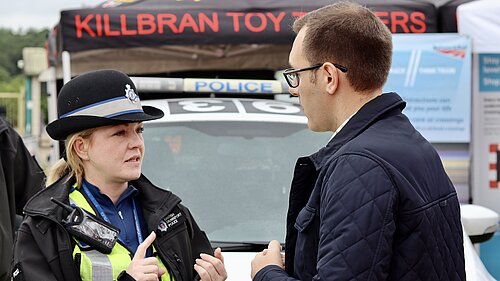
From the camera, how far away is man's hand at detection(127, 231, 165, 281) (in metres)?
2.65

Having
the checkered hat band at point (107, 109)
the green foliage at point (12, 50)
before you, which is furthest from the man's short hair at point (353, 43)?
the green foliage at point (12, 50)

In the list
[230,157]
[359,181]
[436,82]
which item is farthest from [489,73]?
[359,181]

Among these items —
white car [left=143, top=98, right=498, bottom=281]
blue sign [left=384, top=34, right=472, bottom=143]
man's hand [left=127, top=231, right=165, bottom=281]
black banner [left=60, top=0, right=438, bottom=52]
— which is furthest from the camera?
blue sign [left=384, top=34, right=472, bottom=143]

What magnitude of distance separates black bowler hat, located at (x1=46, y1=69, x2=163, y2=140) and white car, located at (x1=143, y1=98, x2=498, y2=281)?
1.14m

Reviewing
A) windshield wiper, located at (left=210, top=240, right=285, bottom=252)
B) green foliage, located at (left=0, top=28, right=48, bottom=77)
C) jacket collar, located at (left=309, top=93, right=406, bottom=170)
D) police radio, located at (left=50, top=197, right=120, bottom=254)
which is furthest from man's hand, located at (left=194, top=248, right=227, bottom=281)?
green foliage, located at (left=0, top=28, right=48, bottom=77)

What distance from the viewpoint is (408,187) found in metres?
2.19

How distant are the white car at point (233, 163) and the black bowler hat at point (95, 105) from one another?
1137 mm

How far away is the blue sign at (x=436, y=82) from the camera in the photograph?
6750 mm

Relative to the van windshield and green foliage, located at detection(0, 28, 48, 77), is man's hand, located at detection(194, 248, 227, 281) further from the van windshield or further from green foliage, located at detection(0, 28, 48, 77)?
green foliage, located at detection(0, 28, 48, 77)

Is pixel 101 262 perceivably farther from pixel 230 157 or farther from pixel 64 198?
pixel 230 157

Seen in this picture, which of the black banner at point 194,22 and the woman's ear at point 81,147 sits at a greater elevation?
the black banner at point 194,22

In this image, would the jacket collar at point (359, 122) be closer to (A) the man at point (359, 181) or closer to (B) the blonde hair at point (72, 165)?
(A) the man at point (359, 181)

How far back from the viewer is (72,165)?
2.90m

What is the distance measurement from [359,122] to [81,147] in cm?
102
